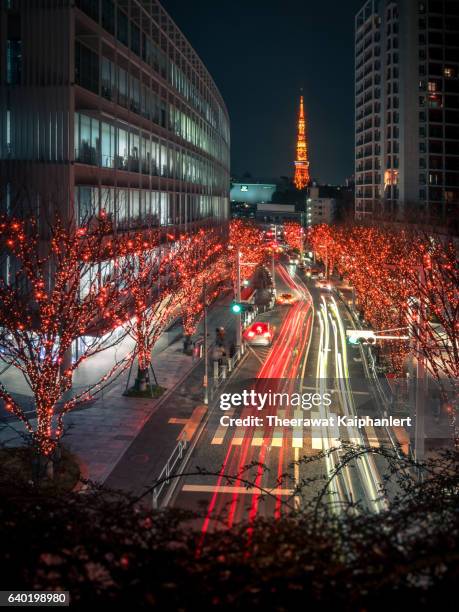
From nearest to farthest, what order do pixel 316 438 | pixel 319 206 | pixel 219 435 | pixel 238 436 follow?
pixel 316 438 → pixel 238 436 → pixel 219 435 → pixel 319 206

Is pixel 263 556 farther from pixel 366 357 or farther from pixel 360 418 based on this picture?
pixel 366 357

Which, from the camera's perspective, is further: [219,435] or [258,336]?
[258,336]

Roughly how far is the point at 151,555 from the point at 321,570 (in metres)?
1.41

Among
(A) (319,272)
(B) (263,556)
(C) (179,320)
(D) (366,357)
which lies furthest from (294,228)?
(B) (263,556)

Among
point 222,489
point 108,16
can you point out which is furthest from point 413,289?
point 108,16

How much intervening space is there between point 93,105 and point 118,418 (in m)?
13.2

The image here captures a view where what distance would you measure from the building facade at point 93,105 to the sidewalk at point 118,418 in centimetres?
763

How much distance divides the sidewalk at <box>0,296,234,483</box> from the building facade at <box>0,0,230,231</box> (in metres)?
7.63

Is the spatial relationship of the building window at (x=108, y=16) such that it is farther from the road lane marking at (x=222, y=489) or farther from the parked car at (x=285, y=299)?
the parked car at (x=285, y=299)

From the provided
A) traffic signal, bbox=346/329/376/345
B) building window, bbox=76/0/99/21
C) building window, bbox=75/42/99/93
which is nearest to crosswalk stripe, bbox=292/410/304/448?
traffic signal, bbox=346/329/376/345

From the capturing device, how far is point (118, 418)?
981 inches

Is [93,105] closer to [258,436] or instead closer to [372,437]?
[258,436]

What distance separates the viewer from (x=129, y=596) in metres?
5.15

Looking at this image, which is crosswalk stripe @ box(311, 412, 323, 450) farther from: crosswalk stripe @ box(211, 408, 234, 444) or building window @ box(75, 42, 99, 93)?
building window @ box(75, 42, 99, 93)
